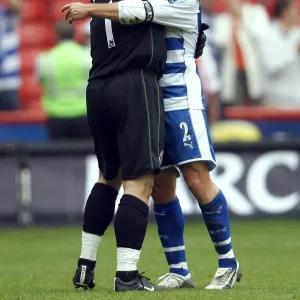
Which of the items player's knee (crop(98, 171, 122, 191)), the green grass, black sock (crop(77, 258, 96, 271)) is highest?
player's knee (crop(98, 171, 122, 191))

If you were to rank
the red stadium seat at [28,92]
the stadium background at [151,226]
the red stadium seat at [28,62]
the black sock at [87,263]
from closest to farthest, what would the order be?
the black sock at [87,263] → the stadium background at [151,226] → the red stadium seat at [28,92] → the red stadium seat at [28,62]

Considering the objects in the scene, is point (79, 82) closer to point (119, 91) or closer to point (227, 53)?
point (227, 53)

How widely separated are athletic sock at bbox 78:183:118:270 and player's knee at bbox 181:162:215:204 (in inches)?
20.4

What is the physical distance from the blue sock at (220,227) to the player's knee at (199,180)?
0.19 feet

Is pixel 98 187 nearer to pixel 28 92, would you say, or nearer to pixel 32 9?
pixel 28 92

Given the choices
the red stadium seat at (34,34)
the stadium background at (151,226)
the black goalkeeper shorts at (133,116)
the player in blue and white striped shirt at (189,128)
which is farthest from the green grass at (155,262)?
the red stadium seat at (34,34)

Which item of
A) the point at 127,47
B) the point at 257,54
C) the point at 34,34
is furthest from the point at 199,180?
the point at 34,34

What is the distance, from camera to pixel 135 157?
7.44 m

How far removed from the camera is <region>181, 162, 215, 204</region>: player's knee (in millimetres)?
7707

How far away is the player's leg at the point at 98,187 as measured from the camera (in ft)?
25.1

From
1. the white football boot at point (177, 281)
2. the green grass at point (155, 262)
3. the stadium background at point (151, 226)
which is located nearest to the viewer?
the green grass at point (155, 262)

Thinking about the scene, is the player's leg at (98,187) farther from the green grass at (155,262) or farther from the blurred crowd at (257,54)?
the blurred crowd at (257,54)

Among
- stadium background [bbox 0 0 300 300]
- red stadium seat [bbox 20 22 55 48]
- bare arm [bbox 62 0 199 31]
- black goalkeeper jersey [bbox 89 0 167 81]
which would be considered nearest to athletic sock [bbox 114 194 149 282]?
black goalkeeper jersey [bbox 89 0 167 81]

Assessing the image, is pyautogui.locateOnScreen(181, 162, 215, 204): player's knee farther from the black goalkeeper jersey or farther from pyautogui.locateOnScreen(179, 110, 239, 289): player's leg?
the black goalkeeper jersey
